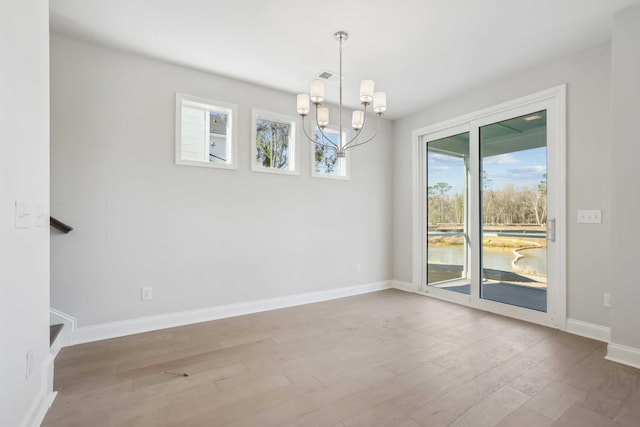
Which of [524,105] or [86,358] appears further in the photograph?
[524,105]

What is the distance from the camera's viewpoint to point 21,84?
4.90ft

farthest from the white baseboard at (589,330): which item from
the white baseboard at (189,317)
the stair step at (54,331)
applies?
the stair step at (54,331)

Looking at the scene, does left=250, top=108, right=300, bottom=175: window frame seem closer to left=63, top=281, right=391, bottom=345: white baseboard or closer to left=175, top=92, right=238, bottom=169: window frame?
left=175, top=92, right=238, bottom=169: window frame

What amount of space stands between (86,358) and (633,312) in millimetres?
4450

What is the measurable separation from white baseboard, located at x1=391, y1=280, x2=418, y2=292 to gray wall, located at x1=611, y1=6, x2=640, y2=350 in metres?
2.50

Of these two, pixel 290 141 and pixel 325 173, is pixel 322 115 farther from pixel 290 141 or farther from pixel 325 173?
pixel 325 173

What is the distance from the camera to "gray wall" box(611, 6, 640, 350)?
2.36 meters

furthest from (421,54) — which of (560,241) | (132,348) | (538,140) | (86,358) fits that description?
(86,358)

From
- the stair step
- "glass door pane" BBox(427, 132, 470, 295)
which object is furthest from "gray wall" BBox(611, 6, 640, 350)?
the stair step

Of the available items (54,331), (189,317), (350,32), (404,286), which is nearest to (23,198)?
(54,331)

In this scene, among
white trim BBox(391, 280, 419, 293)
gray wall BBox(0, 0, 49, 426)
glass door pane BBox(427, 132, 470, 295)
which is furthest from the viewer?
white trim BBox(391, 280, 419, 293)

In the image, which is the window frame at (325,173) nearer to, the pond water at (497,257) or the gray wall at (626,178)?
the pond water at (497,257)

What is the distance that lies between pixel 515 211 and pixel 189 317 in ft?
13.1

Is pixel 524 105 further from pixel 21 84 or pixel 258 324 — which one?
pixel 21 84
